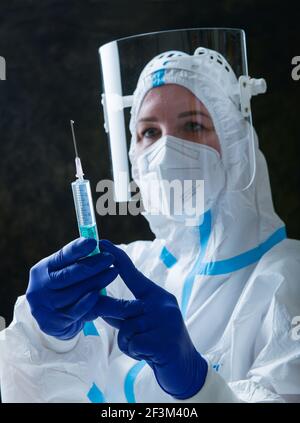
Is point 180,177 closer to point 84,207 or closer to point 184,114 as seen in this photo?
point 184,114

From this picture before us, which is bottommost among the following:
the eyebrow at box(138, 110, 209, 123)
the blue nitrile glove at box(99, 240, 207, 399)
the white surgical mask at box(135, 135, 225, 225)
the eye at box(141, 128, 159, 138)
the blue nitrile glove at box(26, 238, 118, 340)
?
the blue nitrile glove at box(99, 240, 207, 399)

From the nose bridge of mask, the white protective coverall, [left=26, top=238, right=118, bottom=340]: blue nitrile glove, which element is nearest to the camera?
[left=26, top=238, right=118, bottom=340]: blue nitrile glove

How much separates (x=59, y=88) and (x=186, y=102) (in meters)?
0.36

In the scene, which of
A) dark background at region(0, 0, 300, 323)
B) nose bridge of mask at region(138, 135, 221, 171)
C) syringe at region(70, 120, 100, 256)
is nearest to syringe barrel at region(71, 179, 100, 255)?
syringe at region(70, 120, 100, 256)

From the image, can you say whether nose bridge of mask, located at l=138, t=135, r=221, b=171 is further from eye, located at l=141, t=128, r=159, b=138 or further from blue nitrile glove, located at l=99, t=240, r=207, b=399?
blue nitrile glove, located at l=99, t=240, r=207, b=399

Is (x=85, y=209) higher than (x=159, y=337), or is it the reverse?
(x=85, y=209)

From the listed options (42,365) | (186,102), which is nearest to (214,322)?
(42,365)

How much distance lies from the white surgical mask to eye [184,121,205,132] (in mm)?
35

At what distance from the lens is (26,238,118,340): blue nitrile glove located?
961 millimetres

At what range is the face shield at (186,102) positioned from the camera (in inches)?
49.5

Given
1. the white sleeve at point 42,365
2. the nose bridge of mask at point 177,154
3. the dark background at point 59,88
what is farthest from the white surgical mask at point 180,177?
the white sleeve at point 42,365

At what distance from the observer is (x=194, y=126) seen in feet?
4.19

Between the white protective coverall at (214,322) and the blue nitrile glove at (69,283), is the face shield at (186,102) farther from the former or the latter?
the blue nitrile glove at (69,283)

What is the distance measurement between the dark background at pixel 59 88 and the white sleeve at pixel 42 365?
25cm
